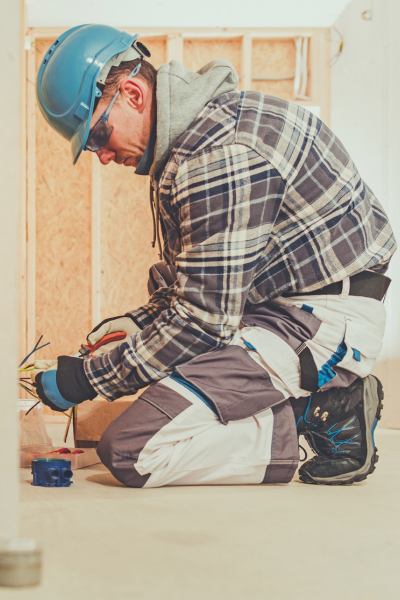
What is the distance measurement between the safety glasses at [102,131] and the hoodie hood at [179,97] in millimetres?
110

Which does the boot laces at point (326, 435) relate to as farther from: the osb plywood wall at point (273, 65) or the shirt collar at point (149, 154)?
the osb plywood wall at point (273, 65)

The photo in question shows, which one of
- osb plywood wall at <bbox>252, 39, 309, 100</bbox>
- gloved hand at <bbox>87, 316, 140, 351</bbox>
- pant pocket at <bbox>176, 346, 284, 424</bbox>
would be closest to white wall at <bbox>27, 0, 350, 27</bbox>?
osb plywood wall at <bbox>252, 39, 309, 100</bbox>

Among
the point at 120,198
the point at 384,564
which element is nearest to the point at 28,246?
the point at 120,198

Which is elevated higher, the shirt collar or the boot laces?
the shirt collar

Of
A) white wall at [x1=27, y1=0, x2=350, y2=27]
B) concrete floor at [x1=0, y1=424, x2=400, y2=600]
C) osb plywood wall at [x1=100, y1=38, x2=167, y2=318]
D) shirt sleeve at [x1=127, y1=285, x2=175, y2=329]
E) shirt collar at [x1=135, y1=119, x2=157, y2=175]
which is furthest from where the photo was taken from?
osb plywood wall at [x1=100, y1=38, x2=167, y2=318]

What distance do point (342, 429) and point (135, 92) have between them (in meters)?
1.04

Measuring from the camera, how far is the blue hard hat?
145 cm

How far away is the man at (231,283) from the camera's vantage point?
1.32m

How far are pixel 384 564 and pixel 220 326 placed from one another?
0.67 meters

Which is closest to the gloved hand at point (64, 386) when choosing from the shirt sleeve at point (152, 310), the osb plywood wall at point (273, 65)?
the shirt sleeve at point (152, 310)

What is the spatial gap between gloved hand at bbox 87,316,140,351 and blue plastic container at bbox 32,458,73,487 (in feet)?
1.79

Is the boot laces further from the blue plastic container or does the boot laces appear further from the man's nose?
the man's nose

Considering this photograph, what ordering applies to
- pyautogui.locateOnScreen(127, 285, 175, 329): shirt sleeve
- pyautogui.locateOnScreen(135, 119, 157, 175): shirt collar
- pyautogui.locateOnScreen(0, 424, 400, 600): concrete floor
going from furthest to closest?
1. pyautogui.locateOnScreen(127, 285, 175, 329): shirt sleeve
2. pyautogui.locateOnScreen(135, 119, 157, 175): shirt collar
3. pyautogui.locateOnScreen(0, 424, 400, 600): concrete floor

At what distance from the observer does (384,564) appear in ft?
2.61
